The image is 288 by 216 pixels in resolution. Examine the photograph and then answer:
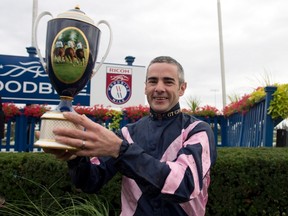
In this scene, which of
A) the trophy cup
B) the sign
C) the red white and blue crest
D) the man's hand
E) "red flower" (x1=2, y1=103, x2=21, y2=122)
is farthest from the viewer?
the red white and blue crest

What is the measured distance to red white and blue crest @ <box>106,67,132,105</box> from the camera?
818 cm

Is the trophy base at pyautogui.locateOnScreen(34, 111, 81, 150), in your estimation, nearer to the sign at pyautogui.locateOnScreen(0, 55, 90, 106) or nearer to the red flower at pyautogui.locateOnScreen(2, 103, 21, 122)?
the red flower at pyautogui.locateOnScreen(2, 103, 21, 122)

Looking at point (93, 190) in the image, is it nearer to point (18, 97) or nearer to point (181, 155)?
point (181, 155)

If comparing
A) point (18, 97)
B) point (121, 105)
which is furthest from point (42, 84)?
point (121, 105)

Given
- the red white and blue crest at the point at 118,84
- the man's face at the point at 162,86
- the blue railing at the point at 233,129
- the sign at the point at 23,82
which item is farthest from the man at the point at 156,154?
the red white and blue crest at the point at 118,84

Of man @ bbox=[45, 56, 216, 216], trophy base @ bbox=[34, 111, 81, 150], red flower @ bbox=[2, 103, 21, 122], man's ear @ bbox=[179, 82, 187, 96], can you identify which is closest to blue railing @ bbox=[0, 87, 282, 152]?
red flower @ bbox=[2, 103, 21, 122]

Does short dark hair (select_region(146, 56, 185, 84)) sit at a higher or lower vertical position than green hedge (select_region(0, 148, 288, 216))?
higher

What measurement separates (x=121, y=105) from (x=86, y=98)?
940 millimetres

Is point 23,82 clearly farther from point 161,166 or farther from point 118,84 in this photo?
point 161,166

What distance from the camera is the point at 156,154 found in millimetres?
1519

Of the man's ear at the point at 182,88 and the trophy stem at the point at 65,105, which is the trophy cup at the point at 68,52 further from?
the man's ear at the point at 182,88

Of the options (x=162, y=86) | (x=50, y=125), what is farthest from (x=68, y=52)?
(x=162, y=86)

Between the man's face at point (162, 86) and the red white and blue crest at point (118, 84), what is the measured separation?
6559mm

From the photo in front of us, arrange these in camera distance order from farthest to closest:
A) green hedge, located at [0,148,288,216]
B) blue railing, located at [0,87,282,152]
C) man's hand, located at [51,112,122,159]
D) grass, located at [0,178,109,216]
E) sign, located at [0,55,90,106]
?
1. sign, located at [0,55,90,106]
2. blue railing, located at [0,87,282,152]
3. green hedge, located at [0,148,288,216]
4. grass, located at [0,178,109,216]
5. man's hand, located at [51,112,122,159]
